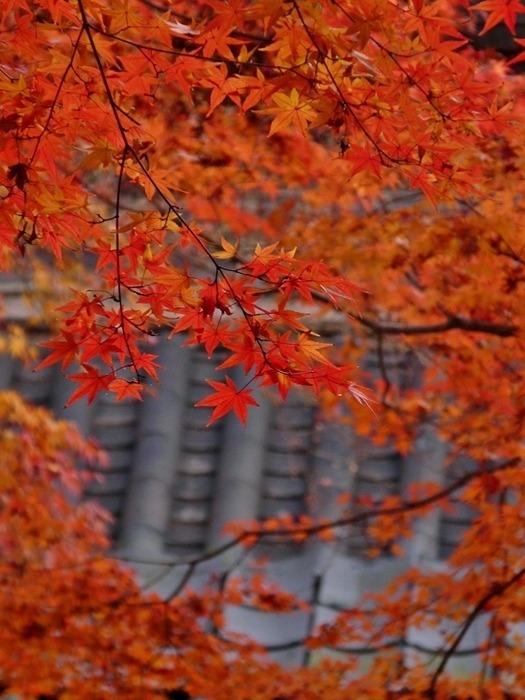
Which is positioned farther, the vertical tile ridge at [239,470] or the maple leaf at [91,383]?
the vertical tile ridge at [239,470]

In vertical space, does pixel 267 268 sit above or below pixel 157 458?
above

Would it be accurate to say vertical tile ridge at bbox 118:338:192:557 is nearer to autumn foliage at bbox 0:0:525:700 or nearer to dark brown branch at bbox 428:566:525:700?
autumn foliage at bbox 0:0:525:700

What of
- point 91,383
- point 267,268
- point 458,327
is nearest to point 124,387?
point 91,383

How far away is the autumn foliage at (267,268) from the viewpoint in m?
2.73

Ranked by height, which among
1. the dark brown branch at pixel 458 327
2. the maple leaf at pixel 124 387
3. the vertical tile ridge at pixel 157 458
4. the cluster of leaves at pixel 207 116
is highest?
the cluster of leaves at pixel 207 116

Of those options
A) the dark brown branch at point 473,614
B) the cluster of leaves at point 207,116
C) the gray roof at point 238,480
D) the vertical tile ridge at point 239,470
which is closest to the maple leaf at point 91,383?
the cluster of leaves at point 207,116

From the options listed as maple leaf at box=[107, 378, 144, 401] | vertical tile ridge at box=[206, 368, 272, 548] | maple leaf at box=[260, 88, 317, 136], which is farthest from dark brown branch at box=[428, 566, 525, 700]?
vertical tile ridge at box=[206, 368, 272, 548]

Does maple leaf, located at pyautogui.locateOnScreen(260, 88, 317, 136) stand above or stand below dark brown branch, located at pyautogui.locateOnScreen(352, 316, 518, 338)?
above

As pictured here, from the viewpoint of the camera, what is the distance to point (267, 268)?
2.75 m

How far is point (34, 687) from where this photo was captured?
5.38m

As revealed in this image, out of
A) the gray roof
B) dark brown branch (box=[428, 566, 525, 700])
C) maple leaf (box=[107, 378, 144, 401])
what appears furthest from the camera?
the gray roof

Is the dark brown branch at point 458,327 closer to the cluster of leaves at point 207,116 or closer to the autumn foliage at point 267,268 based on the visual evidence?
the autumn foliage at point 267,268

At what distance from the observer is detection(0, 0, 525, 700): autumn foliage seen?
2729 mm

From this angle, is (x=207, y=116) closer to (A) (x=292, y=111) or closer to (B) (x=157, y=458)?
(A) (x=292, y=111)
